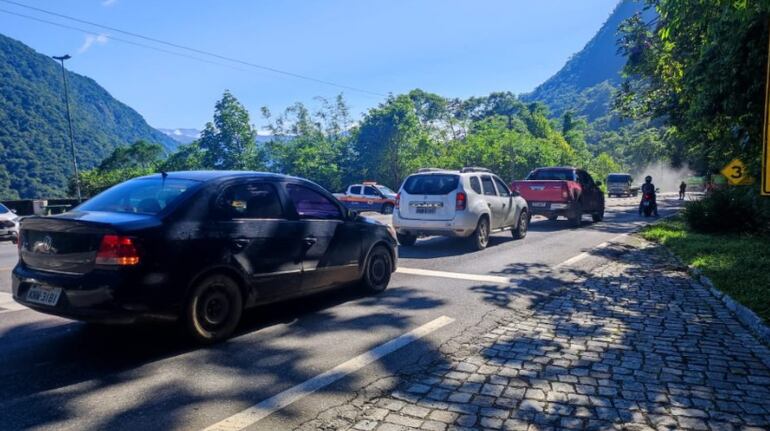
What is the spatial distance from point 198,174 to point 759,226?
13.2 m

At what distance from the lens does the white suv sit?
34.9 ft

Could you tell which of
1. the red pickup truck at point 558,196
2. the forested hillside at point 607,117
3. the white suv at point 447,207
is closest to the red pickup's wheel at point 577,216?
the red pickup truck at point 558,196

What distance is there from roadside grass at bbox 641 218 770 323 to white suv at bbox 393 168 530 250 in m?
3.89

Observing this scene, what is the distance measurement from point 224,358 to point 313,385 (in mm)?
1052

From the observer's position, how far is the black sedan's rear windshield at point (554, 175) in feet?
56.9

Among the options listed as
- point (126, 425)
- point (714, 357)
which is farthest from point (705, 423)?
point (126, 425)

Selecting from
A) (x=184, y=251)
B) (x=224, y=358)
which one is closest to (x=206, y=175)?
(x=184, y=251)

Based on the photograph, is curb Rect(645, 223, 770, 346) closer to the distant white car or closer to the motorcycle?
the motorcycle

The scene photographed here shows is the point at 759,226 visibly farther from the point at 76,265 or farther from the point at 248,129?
the point at 248,129

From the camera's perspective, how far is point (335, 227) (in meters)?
6.25

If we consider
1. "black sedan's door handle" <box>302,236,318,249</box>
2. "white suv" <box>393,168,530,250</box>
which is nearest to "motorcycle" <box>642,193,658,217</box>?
"white suv" <box>393,168,530,250</box>

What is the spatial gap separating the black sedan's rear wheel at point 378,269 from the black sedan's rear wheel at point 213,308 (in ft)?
7.07

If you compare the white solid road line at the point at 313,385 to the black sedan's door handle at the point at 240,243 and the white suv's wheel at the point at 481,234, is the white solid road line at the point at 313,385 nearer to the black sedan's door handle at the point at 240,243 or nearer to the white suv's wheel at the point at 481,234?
the black sedan's door handle at the point at 240,243

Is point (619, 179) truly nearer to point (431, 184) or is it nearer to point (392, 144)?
point (392, 144)
